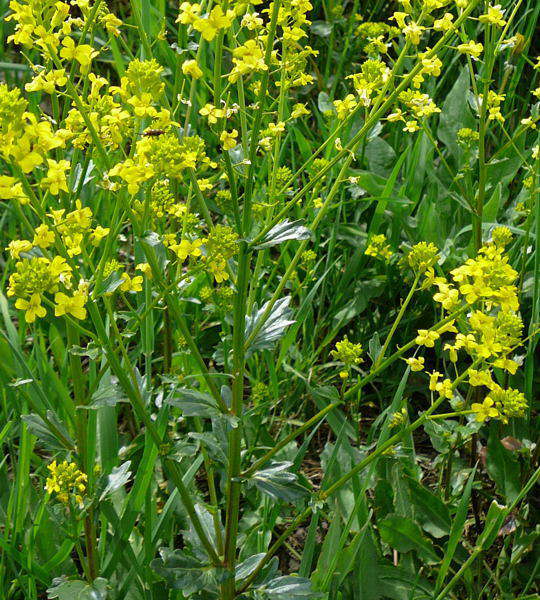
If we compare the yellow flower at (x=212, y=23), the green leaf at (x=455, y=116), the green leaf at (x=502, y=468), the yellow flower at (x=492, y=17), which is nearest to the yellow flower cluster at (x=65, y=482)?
the yellow flower at (x=212, y=23)

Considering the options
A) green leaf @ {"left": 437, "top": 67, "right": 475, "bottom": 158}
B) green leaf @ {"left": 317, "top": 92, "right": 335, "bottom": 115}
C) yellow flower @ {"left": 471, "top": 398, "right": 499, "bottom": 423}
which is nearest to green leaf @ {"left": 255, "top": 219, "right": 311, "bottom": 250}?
yellow flower @ {"left": 471, "top": 398, "right": 499, "bottom": 423}

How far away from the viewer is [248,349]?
192 cm

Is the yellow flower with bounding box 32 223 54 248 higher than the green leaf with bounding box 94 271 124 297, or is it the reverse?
the yellow flower with bounding box 32 223 54 248

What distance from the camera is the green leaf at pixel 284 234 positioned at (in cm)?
169

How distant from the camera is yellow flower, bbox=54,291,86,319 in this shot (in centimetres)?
161

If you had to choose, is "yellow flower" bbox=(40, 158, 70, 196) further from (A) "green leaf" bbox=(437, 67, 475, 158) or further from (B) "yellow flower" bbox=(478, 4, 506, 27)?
(A) "green leaf" bbox=(437, 67, 475, 158)

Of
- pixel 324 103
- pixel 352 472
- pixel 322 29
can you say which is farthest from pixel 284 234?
pixel 322 29

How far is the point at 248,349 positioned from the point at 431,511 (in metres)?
0.89

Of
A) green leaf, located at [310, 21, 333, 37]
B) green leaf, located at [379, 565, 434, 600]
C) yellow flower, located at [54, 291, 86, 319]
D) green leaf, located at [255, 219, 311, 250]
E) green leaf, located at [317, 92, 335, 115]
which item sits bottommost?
green leaf, located at [379, 565, 434, 600]

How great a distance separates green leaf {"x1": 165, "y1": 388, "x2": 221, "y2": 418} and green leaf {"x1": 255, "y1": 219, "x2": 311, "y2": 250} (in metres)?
0.41

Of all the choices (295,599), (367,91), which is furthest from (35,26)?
(295,599)

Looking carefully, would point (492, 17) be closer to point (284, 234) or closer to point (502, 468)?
point (284, 234)

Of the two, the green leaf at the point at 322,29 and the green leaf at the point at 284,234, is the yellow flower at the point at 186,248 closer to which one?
the green leaf at the point at 284,234

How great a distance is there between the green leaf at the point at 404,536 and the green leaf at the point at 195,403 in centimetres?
72
